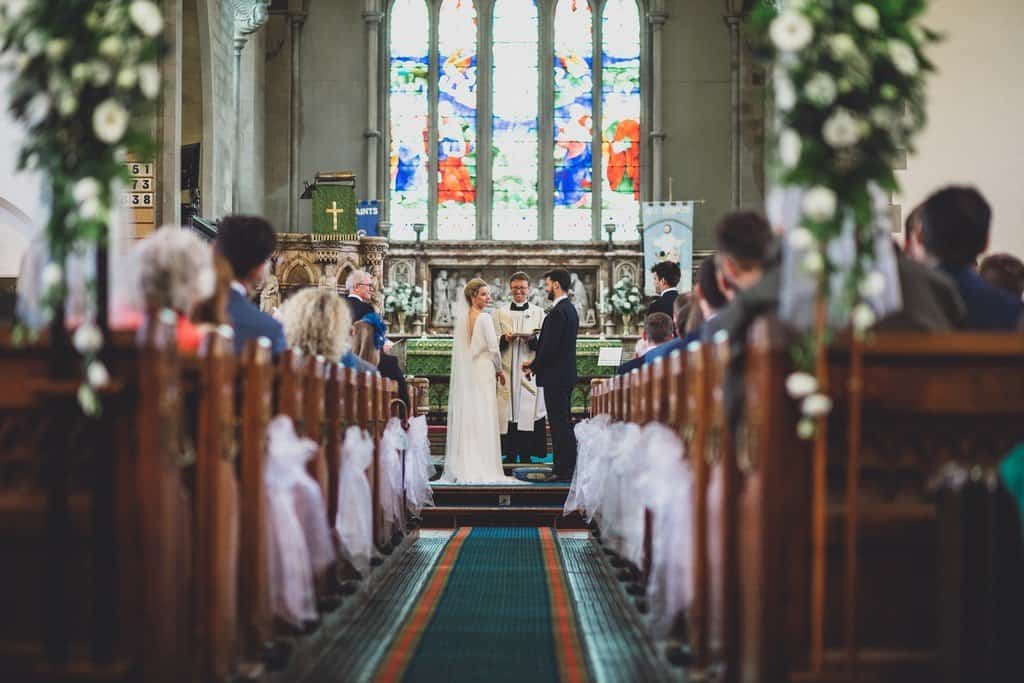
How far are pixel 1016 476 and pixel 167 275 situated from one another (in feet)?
7.32

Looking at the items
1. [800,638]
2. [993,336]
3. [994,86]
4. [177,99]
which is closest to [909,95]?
[993,336]

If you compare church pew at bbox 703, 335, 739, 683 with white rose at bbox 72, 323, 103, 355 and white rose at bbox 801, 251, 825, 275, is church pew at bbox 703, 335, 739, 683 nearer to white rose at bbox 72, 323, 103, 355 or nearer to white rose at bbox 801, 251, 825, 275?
white rose at bbox 801, 251, 825, 275

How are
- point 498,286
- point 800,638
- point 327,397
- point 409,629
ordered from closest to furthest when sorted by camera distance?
1. point 800,638
2. point 409,629
3. point 327,397
4. point 498,286

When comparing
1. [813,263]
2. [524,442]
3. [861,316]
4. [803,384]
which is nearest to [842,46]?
[813,263]

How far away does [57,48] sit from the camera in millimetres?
3074

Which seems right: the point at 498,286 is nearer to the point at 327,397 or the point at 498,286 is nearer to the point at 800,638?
the point at 327,397

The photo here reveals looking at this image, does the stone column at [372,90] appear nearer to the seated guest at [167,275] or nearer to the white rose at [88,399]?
the seated guest at [167,275]

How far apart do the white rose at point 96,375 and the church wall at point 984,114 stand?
6957 mm

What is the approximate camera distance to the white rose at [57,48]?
3074 millimetres

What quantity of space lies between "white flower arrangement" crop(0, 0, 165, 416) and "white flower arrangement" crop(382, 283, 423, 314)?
12114mm

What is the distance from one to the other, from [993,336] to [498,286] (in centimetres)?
1321

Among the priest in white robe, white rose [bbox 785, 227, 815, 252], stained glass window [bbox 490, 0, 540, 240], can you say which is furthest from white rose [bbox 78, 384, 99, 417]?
stained glass window [bbox 490, 0, 540, 240]

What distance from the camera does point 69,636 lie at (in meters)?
3.03

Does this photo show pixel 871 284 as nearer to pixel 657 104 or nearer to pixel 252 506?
pixel 252 506
